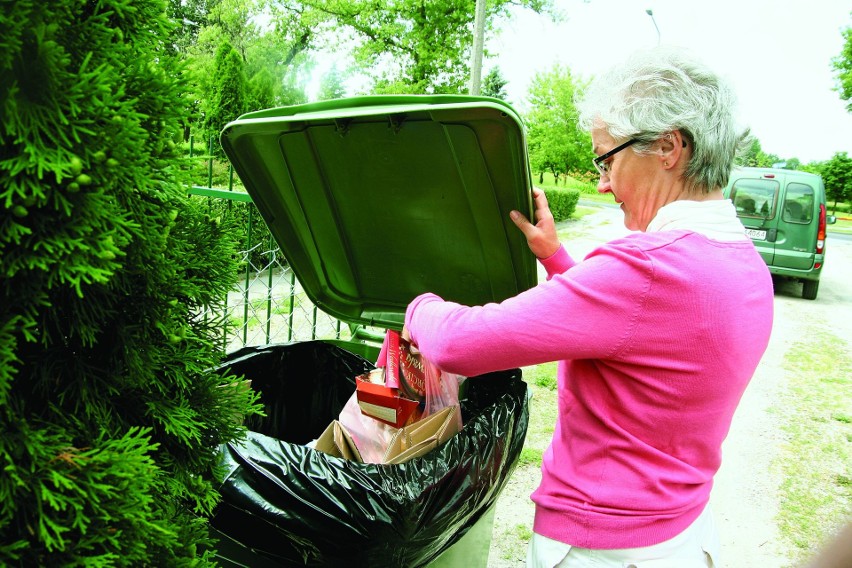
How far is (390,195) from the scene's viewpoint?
1.81 metres

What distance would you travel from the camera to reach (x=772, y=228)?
28.3 feet

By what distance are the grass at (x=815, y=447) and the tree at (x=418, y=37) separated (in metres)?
8.09

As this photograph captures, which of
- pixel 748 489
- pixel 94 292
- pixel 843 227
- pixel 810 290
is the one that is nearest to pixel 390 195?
pixel 94 292

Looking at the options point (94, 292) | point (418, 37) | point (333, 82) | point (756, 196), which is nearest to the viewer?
point (94, 292)

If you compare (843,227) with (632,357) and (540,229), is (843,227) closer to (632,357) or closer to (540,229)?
(540,229)

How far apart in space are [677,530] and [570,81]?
28.3 meters

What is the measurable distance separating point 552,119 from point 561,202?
34.8 feet

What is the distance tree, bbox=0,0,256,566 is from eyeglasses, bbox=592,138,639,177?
2.76ft

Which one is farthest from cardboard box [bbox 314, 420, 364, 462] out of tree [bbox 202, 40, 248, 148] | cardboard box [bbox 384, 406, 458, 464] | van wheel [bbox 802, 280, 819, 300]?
van wheel [bbox 802, 280, 819, 300]

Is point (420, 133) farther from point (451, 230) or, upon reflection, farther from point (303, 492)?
point (303, 492)

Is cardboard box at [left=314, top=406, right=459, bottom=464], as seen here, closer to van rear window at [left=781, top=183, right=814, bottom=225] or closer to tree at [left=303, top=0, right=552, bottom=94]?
van rear window at [left=781, top=183, right=814, bottom=225]

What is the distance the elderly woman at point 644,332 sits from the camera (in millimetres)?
1066

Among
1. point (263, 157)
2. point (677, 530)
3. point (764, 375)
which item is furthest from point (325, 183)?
point (764, 375)

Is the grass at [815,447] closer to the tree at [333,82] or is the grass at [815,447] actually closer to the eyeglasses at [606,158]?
the eyeglasses at [606,158]
